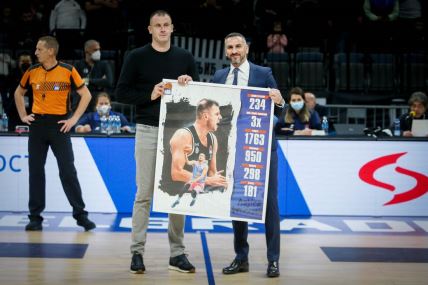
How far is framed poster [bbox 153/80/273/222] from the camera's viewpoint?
7.24 m

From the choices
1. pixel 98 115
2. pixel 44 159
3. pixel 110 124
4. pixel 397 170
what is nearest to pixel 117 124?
pixel 110 124

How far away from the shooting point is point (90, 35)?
51.3 ft

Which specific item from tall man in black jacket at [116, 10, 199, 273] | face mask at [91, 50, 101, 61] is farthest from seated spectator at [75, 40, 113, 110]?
tall man in black jacket at [116, 10, 199, 273]

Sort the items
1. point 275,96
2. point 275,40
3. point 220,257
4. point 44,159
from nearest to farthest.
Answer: point 275,96 → point 220,257 → point 44,159 → point 275,40

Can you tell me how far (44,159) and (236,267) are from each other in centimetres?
Answer: 302

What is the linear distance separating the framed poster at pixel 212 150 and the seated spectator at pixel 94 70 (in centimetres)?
621

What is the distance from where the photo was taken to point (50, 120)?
9.49 metres

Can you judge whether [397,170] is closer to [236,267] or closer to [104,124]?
[104,124]

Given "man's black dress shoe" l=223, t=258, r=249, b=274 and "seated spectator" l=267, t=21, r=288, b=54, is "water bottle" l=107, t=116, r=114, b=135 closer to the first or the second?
"man's black dress shoe" l=223, t=258, r=249, b=274

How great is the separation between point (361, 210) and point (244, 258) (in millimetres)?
3624

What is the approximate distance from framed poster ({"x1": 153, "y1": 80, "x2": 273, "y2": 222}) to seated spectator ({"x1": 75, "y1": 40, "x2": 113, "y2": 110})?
6.21 meters

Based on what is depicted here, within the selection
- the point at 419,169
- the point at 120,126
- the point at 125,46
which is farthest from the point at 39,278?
the point at 125,46

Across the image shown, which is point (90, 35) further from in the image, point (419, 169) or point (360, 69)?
point (419, 169)

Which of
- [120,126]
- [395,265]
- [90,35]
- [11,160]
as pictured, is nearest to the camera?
[395,265]
